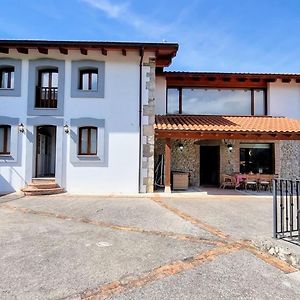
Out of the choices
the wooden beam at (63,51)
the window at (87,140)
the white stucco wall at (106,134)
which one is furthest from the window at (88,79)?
the window at (87,140)

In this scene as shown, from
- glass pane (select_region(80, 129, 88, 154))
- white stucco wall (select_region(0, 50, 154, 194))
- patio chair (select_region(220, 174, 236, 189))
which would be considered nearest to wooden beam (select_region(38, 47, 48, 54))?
white stucco wall (select_region(0, 50, 154, 194))

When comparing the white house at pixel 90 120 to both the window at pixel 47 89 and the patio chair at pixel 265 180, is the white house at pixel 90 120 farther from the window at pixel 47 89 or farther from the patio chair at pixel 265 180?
the patio chair at pixel 265 180

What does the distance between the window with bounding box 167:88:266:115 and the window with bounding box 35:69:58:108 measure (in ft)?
19.5

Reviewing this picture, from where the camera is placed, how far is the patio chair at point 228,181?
14005 millimetres

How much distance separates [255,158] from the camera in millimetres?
14930

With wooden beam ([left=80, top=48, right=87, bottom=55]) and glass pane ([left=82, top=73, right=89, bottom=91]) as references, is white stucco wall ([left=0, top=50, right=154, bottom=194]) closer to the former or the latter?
A: wooden beam ([left=80, top=48, right=87, bottom=55])

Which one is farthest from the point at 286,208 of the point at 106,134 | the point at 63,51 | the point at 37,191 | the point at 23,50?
the point at 23,50

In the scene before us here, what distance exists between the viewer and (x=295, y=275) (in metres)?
3.70

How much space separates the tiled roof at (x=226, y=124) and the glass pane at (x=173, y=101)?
72 cm

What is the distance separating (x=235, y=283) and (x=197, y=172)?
11509 millimetres

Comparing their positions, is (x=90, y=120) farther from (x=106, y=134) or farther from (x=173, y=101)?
(x=173, y=101)

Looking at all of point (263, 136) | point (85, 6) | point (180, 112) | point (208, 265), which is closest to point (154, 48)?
point (85, 6)

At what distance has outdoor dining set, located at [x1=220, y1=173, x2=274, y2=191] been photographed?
13531 millimetres

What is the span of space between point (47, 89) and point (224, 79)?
9.19 metres
